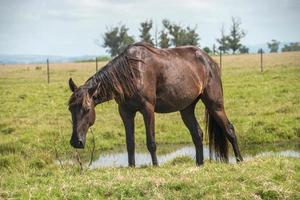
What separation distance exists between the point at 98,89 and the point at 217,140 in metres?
3.05

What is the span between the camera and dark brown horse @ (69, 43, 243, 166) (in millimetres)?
7820

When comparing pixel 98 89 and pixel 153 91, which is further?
pixel 153 91

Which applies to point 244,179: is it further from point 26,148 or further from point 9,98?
point 9,98

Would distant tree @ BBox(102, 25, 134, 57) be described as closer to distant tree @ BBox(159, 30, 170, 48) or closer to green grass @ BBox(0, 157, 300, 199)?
distant tree @ BBox(159, 30, 170, 48)

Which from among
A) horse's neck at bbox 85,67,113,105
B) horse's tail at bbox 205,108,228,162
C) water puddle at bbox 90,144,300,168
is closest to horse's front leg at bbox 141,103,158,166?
horse's neck at bbox 85,67,113,105

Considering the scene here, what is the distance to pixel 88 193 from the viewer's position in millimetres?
6395

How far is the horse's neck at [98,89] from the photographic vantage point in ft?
25.9

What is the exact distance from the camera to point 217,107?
9.59 meters

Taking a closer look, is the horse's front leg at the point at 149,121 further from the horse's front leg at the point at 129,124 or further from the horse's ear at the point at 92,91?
the horse's ear at the point at 92,91

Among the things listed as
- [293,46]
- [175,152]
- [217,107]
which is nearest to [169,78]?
[217,107]

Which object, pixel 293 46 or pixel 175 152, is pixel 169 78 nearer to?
Result: pixel 175 152

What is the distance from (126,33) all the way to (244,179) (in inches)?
2807

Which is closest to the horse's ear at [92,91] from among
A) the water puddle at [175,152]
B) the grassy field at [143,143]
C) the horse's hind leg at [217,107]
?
the grassy field at [143,143]

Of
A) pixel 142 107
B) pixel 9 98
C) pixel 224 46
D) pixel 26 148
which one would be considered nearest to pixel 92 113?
pixel 142 107
